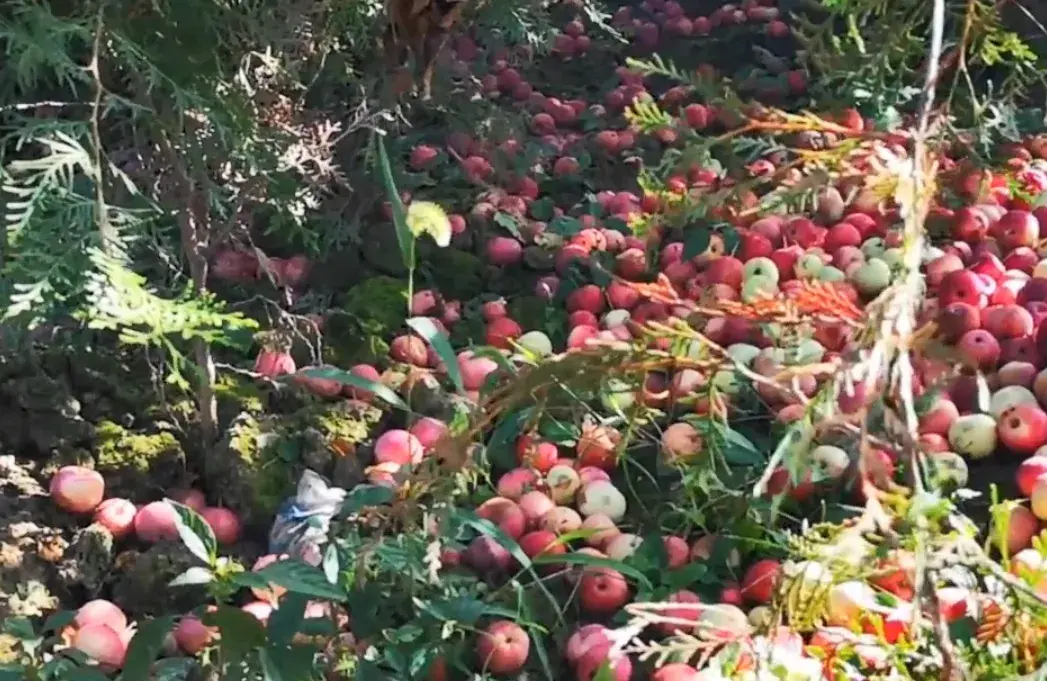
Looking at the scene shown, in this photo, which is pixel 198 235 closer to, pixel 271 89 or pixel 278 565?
pixel 271 89

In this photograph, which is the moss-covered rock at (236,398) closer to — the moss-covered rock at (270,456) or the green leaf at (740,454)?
the moss-covered rock at (270,456)

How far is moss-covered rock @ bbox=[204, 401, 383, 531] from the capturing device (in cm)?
145

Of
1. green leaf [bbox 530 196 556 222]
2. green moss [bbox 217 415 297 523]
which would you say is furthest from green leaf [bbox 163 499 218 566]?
green leaf [bbox 530 196 556 222]

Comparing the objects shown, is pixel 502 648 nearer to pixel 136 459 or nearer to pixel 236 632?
pixel 236 632

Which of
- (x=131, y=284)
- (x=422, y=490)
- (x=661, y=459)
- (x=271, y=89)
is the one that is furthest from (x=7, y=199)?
(x=661, y=459)

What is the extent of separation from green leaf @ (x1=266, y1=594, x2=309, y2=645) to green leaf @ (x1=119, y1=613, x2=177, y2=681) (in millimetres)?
93

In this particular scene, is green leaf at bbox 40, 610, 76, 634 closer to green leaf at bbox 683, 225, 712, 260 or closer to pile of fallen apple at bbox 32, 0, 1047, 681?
pile of fallen apple at bbox 32, 0, 1047, 681

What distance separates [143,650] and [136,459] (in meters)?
0.52

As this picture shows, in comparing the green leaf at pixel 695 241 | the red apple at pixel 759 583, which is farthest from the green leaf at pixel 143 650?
the green leaf at pixel 695 241

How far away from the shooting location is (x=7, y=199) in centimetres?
117

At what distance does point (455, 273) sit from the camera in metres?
1.94

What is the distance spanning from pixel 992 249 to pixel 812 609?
1.37 meters

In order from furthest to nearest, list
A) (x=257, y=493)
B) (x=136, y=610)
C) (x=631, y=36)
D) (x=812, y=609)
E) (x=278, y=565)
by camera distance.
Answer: (x=631, y=36)
(x=257, y=493)
(x=136, y=610)
(x=278, y=565)
(x=812, y=609)

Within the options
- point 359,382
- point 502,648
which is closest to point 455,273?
point 359,382
